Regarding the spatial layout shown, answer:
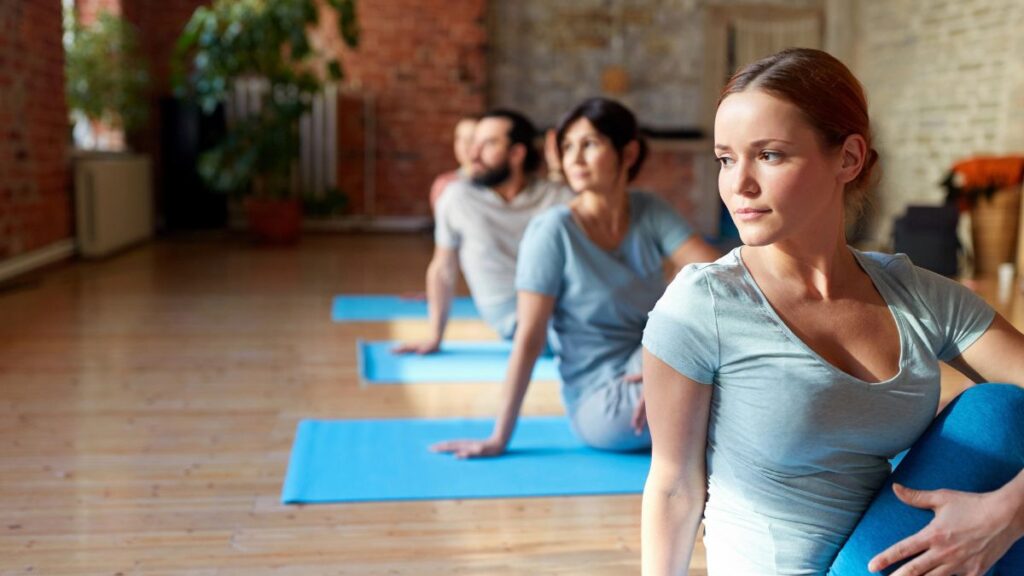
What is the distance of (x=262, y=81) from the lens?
8.43 metres

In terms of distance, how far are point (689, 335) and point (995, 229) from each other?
6.25m

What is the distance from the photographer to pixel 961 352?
1.27 meters

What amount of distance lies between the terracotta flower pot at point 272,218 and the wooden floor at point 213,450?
8.84 ft

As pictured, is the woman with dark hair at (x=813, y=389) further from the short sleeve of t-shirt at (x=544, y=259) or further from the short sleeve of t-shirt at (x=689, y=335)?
the short sleeve of t-shirt at (x=544, y=259)

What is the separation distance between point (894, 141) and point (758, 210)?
8.20 metres

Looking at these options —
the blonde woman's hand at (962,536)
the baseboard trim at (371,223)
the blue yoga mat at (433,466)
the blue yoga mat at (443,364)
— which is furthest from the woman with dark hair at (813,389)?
the baseboard trim at (371,223)

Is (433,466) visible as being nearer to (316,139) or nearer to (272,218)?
(272,218)

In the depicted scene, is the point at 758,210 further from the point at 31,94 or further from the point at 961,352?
the point at 31,94

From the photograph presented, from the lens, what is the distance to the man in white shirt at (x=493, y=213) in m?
3.73

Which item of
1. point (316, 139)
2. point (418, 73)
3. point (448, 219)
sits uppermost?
point (418, 73)

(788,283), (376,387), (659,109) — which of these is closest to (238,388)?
(376,387)

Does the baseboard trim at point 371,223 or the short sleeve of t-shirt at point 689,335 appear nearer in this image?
the short sleeve of t-shirt at point 689,335

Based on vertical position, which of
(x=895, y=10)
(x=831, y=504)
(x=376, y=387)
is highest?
(x=895, y=10)

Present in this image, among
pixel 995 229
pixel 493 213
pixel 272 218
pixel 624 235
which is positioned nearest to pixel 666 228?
pixel 624 235
